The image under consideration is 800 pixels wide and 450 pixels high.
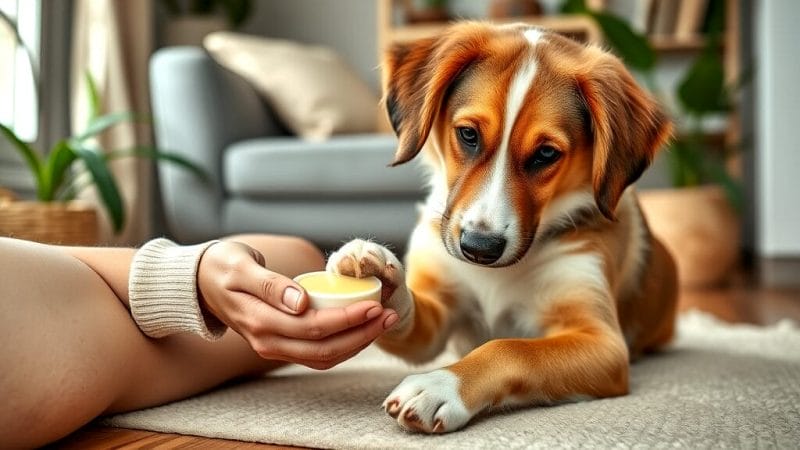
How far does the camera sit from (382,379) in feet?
4.94

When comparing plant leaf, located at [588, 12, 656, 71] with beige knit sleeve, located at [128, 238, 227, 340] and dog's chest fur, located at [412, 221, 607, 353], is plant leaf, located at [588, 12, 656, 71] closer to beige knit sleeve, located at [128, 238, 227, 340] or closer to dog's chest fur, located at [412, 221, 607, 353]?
dog's chest fur, located at [412, 221, 607, 353]

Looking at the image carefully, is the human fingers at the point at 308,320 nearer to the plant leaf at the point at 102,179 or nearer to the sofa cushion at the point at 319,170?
the plant leaf at the point at 102,179

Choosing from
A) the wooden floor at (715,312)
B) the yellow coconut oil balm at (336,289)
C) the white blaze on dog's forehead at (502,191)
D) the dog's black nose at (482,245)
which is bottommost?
the wooden floor at (715,312)

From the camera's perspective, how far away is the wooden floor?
1082mm

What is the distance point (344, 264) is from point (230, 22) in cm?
445

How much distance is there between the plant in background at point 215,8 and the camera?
509 cm

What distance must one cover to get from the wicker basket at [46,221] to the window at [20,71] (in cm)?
112

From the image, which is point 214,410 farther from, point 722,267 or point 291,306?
point 722,267

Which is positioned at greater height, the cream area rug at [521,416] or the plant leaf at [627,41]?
the plant leaf at [627,41]

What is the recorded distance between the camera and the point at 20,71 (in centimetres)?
409

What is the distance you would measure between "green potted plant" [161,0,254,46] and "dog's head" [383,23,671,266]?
143 inches

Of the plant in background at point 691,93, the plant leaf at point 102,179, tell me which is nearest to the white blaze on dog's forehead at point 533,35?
the plant leaf at point 102,179

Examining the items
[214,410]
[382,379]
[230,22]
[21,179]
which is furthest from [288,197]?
[214,410]

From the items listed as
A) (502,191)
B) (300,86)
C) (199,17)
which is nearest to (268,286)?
(502,191)
